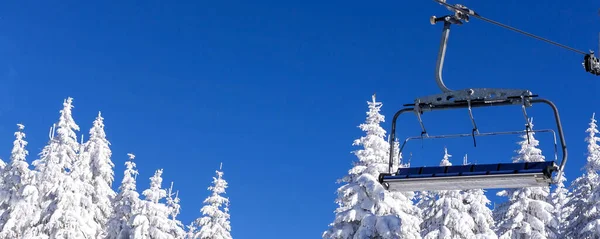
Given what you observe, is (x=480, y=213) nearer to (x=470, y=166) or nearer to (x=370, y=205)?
(x=370, y=205)

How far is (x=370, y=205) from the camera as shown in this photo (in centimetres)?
Answer: 3647

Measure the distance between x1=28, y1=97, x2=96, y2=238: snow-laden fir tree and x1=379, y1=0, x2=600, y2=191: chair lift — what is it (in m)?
35.2

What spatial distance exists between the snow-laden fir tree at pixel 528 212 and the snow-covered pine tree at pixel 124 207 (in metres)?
20.2

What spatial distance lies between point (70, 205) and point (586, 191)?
2743cm

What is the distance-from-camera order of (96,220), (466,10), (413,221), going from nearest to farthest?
(466,10)
(413,221)
(96,220)

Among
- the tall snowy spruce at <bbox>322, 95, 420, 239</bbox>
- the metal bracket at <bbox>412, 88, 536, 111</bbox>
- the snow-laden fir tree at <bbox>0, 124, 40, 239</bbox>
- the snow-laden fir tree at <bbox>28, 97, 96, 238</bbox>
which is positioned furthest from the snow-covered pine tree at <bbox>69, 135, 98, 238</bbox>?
the metal bracket at <bbox>412, 88, 536, 111</bbox>

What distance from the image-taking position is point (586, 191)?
41.5 meters

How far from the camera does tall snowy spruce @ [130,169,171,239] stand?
44312 mm

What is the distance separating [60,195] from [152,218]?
202 inches

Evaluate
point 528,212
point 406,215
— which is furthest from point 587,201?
point 406,215

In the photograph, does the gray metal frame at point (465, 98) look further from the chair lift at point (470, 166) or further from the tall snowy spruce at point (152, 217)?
the tall snowy spruce at point (152, 217)

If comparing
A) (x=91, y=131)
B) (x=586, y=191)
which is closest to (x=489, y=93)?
(x=586, y=191)

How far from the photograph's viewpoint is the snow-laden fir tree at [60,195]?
4381 centimetres

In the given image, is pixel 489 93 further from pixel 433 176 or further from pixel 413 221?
pixel 413 221
